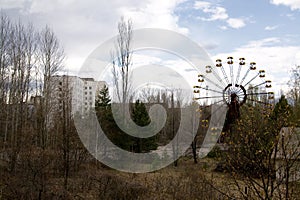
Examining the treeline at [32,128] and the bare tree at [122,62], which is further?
the bare tree at [122,62]

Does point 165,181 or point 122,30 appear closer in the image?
point 165,181

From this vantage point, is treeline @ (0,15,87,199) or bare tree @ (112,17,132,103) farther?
bare tree @ (112,17,132,103)

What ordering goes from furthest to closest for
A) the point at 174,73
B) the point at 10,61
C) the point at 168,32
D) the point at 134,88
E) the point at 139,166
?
the point at 10,61 < the point at 134,88 < the point at 139,166 < the point at 174,73 < the point at 168,32

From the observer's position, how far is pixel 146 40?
6645mm

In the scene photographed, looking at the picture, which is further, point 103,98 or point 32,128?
point 103,98

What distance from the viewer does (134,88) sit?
12477 mm

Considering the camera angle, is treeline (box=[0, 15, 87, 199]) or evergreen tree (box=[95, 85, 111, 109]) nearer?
treeline (box=[0, 15, 87, 199])

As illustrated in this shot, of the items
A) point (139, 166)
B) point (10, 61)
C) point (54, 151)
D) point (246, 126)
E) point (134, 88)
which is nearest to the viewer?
point (246, 126)

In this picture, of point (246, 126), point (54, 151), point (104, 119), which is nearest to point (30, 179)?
point (54, 151)

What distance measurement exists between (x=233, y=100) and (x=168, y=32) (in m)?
2.67

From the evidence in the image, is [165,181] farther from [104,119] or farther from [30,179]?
[104,119]

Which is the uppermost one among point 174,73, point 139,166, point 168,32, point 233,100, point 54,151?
point 168,32

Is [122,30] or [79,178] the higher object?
[122,30]

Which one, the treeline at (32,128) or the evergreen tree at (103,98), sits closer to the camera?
the treeline at (32,128)
